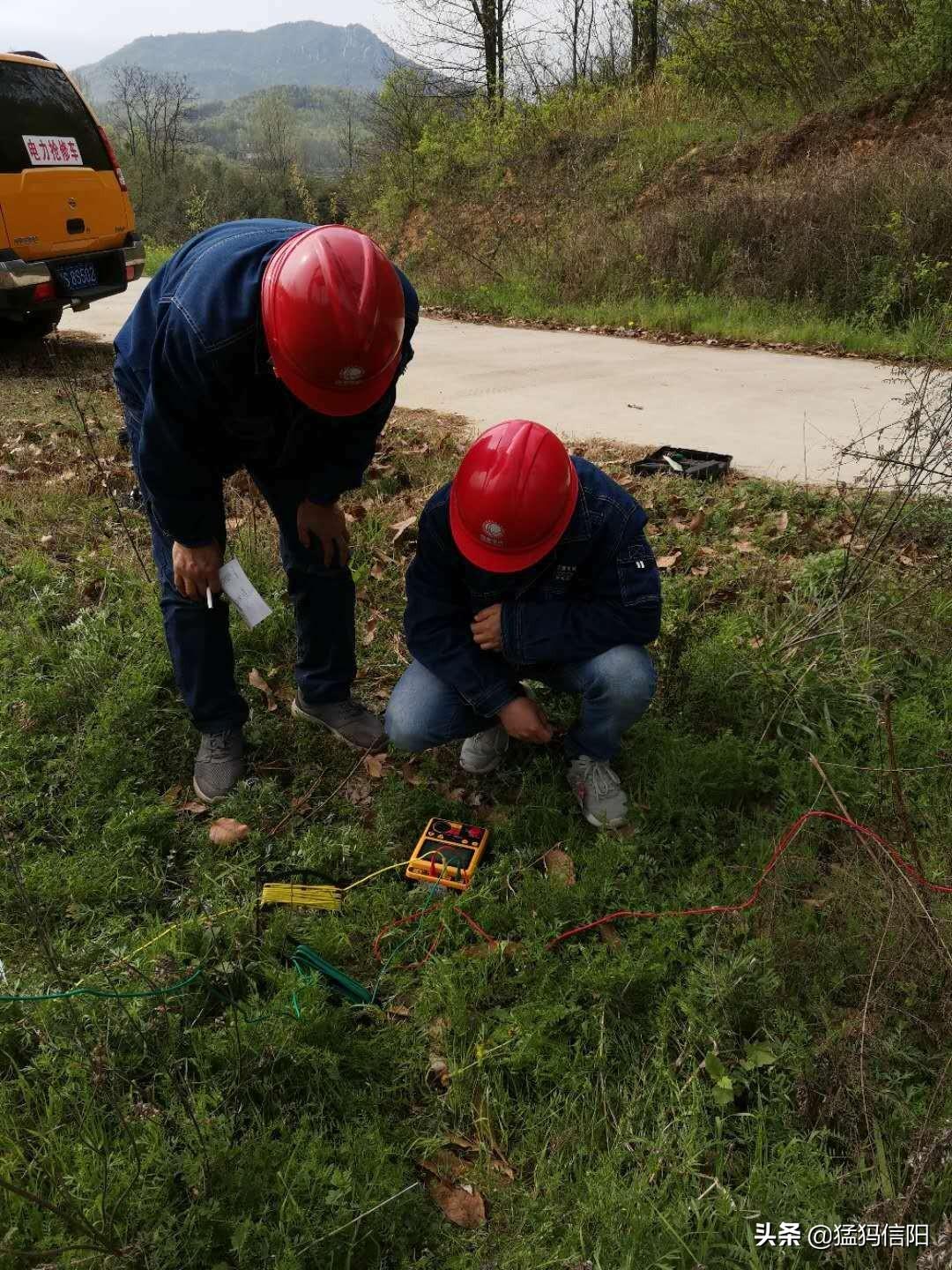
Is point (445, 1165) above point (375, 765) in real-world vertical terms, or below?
below

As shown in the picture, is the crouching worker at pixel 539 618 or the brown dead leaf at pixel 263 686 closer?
the crouching worker at pixel 539 618

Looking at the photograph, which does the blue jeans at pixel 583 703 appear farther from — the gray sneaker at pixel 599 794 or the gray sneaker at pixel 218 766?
the gray sneaker at pixel 218 766

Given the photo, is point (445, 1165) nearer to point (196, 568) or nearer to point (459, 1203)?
point (459, 1203)

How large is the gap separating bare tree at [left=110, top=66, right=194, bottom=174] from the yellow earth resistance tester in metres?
36.7

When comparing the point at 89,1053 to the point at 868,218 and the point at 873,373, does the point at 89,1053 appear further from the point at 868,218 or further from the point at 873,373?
the point at 868,218

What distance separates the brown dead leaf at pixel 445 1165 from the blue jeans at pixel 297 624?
1572 mm

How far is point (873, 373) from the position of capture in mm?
6508

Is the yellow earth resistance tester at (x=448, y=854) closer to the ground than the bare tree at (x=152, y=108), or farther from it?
closer to the ground

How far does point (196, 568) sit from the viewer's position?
2.40m

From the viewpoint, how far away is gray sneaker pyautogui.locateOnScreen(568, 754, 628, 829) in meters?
2.55

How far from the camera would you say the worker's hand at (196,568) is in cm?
239

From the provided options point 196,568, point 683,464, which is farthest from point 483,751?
point 683,464

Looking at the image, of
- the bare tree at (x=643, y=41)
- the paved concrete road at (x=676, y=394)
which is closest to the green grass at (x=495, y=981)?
the paved concrete road at (x=676, y=394)

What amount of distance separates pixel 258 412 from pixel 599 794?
1543 mm
